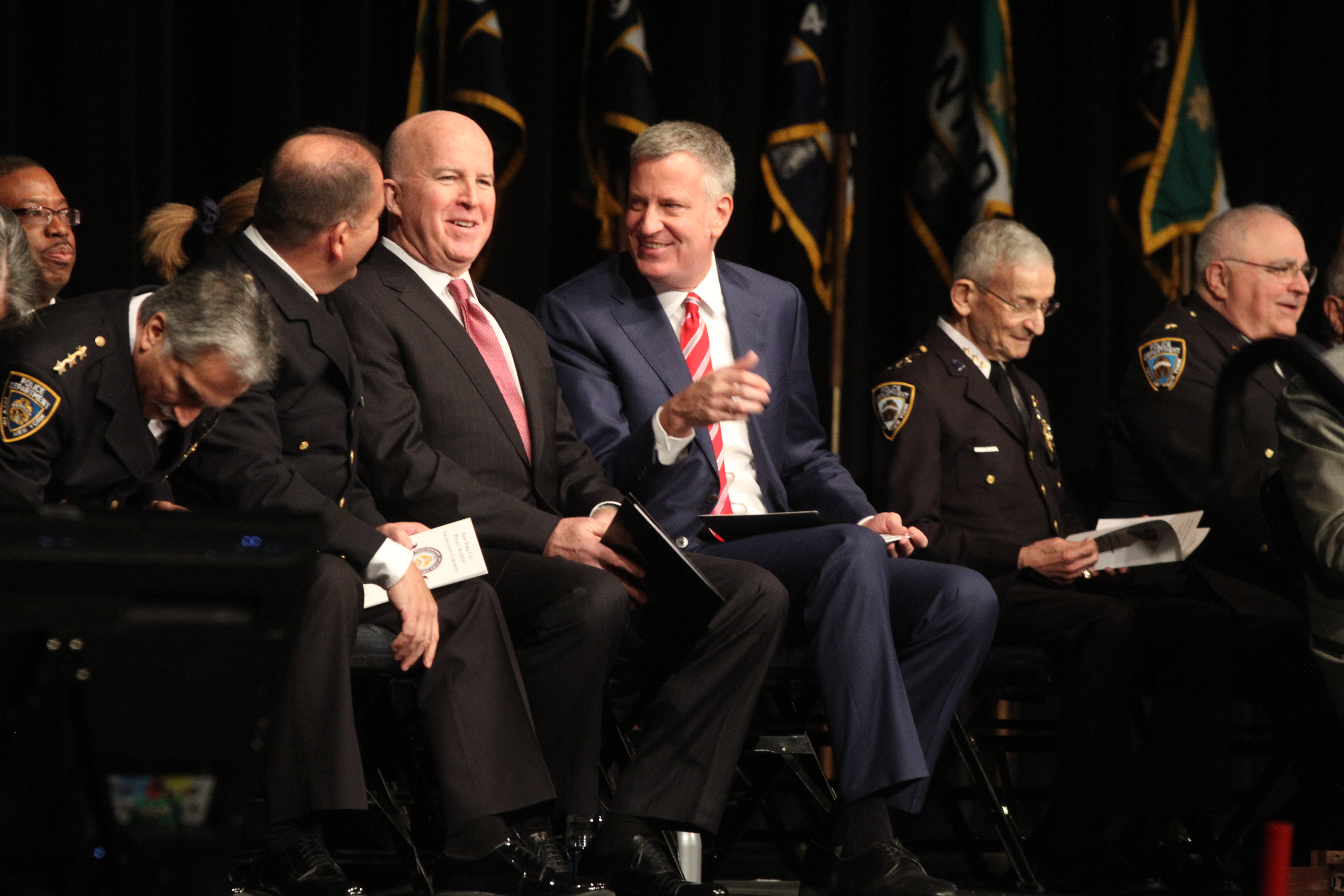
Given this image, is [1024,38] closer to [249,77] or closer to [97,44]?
[249,77]

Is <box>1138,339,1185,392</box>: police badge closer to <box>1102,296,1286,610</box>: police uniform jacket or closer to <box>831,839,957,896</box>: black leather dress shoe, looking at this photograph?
<box>1102,296,1286,610</box>: police uniform jacket

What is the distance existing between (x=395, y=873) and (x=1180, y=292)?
362cm

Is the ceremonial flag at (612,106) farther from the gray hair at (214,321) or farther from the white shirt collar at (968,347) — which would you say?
the gray hair at (214,321)

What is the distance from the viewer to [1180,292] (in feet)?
17.7

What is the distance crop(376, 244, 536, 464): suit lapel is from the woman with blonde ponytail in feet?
1.21

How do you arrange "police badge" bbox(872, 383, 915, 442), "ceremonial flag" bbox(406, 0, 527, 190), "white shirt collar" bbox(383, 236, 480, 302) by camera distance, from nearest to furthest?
"white shirt collar" bbox(383, 236, 480, 302) → "police badge" bbox(872, 383, 915, 442) → "ceremonial flag" bbox(406, 0, 527, 190)

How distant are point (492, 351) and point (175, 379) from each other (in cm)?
99

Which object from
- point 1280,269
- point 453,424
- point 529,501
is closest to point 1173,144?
point 1280,269

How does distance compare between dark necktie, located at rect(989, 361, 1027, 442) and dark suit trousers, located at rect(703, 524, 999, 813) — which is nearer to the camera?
dark suit trousers, located at rect(703, 524, 999, 813)

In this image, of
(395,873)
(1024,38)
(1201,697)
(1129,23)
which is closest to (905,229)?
(1024,38)

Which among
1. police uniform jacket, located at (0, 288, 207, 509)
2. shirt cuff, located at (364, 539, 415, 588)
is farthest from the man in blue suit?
police uniform jacket, located at (0, 288, 207, 509)

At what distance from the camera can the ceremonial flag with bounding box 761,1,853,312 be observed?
499 cm

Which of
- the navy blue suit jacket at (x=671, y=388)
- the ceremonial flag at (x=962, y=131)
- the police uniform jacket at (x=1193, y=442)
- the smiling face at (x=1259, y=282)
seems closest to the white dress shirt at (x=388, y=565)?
the navy blue suit jacket at (x=671, y=388)

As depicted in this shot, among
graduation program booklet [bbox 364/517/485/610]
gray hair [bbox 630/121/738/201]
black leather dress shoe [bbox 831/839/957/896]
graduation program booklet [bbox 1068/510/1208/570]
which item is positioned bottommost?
black leather dress shoe [bbox 831/839/957/896]
